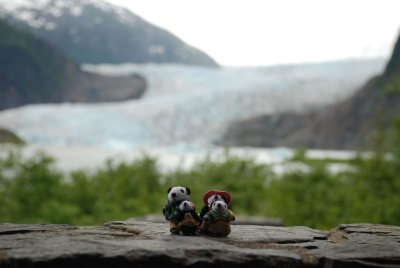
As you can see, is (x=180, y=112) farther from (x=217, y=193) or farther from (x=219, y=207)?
(x=219, y=207)

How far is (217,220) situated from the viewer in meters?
2.35

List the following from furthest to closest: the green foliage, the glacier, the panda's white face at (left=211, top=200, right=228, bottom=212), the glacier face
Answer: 1. the glacier face
2. the glacier
3. the green foliage
4. the panda's white face at (left=211, top=200, right=228, bottom=212)

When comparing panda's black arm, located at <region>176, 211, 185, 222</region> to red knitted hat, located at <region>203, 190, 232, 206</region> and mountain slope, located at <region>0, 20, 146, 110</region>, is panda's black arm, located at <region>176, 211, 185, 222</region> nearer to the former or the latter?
red knitted hat, located at <region>203, 190, 232, 206</region>

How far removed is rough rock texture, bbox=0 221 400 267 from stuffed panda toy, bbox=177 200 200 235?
5cm

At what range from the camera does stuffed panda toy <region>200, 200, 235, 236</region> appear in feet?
7.60

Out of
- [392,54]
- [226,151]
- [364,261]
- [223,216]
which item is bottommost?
[364,261]

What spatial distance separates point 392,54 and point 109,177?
10.2 meters

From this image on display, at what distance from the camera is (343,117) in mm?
20391

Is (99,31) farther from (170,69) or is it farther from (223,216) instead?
(223,216)

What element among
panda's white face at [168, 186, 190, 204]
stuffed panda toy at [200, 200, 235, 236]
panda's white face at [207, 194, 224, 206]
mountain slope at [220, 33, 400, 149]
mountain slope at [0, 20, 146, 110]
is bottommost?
stuffed panda toy at [200, 200, 235, 236]

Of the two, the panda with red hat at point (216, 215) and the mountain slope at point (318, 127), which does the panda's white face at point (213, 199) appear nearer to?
the panda with red hat at point (216, 215)

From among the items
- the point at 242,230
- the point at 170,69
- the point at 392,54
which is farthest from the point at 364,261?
the point at 170,69

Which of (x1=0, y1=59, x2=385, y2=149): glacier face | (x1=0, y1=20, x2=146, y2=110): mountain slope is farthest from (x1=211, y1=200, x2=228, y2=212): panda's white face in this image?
(x1=0, y1=20, x2=146, y2=110): mountain slope

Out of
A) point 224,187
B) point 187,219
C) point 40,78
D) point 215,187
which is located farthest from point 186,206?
point 40,78
